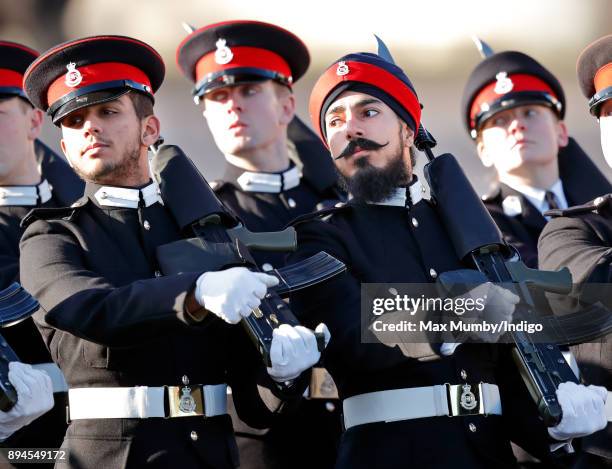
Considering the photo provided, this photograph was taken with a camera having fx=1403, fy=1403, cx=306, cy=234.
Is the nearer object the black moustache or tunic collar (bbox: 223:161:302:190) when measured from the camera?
the black moustache

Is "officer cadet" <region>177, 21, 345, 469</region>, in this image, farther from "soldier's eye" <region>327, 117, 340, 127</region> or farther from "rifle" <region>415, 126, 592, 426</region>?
"rifle" <region>415, 126, 592, 426</region>

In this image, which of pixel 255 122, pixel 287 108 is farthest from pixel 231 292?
pixel 287 108

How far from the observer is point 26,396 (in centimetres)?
454

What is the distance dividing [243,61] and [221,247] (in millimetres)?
2095

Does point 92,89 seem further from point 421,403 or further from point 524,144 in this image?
point 524,144

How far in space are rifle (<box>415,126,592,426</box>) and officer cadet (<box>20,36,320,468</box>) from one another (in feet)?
2.64

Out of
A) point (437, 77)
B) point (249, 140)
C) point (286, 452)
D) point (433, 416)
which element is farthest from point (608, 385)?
point (437, 77)

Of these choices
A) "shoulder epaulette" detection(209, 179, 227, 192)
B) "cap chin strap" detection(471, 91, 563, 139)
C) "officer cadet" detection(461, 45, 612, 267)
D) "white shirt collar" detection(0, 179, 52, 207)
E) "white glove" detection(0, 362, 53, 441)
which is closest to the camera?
"white glove" detection(0, 362, 53, 441)

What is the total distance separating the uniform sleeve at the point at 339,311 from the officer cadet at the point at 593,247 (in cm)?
91

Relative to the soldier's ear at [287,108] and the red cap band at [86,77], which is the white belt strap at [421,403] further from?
the soldier's ear at [287,108]

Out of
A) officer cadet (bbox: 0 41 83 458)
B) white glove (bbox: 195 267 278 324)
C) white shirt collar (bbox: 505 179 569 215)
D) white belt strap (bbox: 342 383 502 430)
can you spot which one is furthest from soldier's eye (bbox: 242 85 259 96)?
white glove (bbox: 195 267 278 324)

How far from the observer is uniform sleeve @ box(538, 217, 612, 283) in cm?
533

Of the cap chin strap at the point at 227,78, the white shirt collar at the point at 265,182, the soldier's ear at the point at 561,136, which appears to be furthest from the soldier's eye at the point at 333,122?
the soldier's ear at the point at 561,136

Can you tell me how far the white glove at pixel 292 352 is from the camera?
4.46 metres
